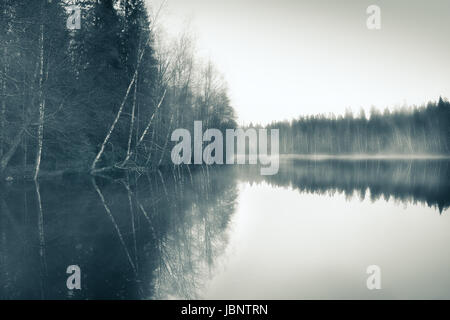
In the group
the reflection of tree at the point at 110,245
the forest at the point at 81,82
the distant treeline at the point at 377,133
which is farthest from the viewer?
the distant treeline at the point at 377,133

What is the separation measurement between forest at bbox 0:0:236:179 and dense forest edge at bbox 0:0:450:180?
5 cm

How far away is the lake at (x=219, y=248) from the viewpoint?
341 cm

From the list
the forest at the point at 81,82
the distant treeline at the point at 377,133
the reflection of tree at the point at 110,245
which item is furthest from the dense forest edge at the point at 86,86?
the distant treeline at the point at 377,133

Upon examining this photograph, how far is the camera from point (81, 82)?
52.7 feet

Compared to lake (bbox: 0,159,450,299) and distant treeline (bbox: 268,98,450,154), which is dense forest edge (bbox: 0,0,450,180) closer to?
lake (bbox: 0,159,450,299)

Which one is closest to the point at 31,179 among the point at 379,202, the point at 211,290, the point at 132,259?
the point at 132,259

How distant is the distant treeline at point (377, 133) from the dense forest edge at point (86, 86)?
2589 inches

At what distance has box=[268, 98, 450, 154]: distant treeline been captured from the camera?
230 ft

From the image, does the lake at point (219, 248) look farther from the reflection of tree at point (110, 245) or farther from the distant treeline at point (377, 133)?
the distant treeline at point (377, 133)

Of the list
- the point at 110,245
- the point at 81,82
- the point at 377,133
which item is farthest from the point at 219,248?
the point at 377,133

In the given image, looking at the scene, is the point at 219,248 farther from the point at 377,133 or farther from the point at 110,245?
the point at 377,133

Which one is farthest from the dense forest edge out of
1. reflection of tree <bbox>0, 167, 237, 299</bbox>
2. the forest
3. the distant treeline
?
the distant treeline

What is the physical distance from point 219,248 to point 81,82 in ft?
50.9

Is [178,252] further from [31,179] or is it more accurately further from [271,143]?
[271,143]
